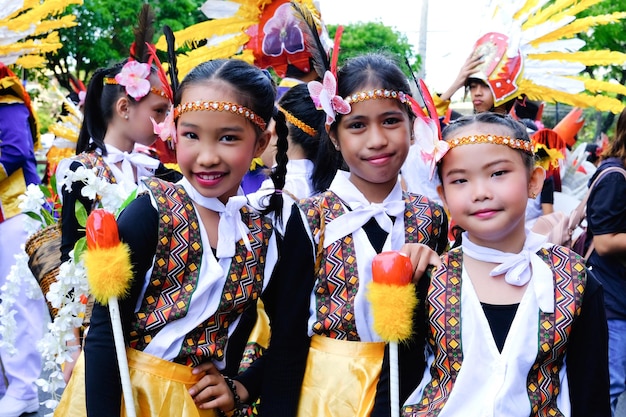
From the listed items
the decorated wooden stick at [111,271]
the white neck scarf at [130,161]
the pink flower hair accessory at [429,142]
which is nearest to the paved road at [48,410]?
the white neck scarf at [130,161]

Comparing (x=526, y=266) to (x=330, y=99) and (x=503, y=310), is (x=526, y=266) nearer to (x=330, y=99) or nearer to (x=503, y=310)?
(x=503, y=310)

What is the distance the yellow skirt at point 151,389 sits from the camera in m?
2.00

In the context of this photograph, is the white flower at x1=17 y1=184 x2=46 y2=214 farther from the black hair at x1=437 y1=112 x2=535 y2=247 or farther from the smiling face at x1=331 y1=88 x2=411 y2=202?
the black hair at x1=437 y1=112 x2=535 y2=247

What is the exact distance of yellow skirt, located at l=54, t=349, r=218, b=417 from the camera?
2004mm

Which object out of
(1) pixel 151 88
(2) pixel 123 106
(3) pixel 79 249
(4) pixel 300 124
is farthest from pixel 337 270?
(2) pixel 123 106

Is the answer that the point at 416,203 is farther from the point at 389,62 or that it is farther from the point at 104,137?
the point at 104,137

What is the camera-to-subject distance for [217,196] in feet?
7.16

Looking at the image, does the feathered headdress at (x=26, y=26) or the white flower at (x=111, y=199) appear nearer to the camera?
the white flower at (x=111, y=199)

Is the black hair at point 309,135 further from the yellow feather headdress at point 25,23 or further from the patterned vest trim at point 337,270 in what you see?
the yellow feather headdress at point 25,23

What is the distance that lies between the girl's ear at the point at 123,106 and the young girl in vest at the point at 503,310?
81.2 inches

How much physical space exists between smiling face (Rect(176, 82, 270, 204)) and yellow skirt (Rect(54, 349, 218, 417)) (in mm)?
541

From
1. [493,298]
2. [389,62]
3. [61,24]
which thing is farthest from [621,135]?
[61,24]

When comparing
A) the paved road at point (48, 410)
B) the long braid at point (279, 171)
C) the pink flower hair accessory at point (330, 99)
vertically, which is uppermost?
the pink flower hair accessory at point (330, 99)

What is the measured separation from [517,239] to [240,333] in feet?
3.08
